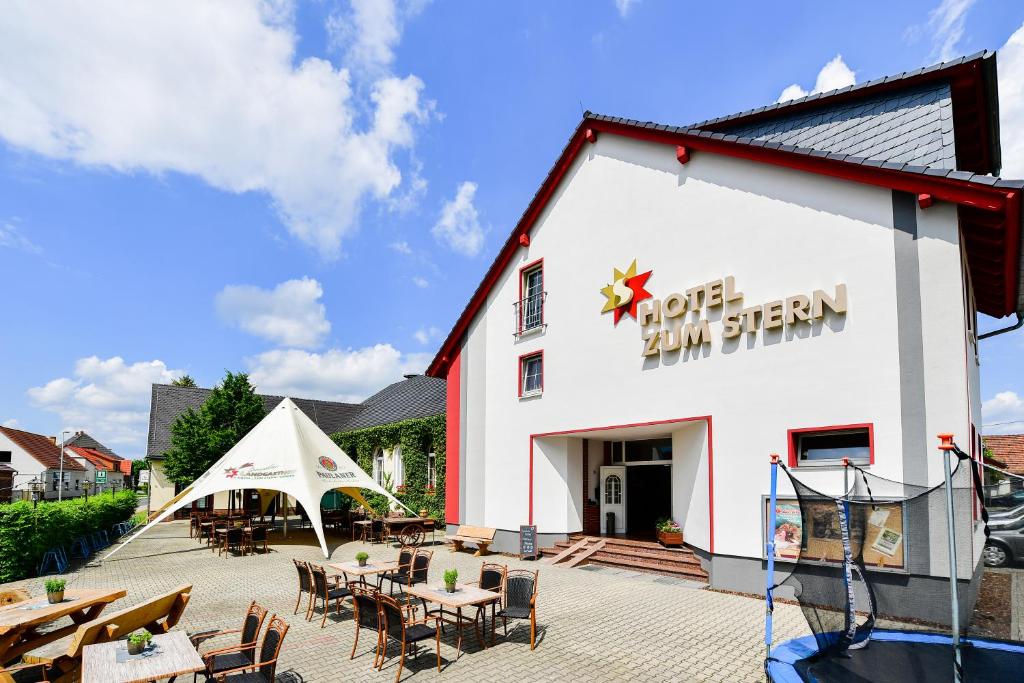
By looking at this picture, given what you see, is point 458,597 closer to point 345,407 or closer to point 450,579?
point 450,579

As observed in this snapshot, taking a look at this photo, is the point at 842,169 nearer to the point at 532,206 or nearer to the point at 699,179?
the point at 699,179

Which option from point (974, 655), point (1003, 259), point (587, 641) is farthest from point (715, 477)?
point (1003, 259)

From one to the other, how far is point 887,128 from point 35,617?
15359 mm

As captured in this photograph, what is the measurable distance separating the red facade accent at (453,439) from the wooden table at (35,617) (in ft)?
36.3

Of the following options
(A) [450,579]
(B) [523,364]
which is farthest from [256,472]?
(A) [450,579]

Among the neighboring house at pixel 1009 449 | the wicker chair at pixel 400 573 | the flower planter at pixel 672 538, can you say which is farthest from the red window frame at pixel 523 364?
the neighboring house at pixel 1009 449

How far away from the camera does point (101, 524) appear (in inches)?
733

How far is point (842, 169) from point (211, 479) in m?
17.2

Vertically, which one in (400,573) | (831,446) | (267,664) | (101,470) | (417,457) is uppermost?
(831,446)

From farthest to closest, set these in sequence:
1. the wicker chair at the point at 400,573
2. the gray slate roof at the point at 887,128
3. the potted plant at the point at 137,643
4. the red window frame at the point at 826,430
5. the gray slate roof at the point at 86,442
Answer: the gray slate roof at the point at 86,442 < the gray slate roof at the point at 887,128 < the wicker chair at the point at 400,573 < the red window frame at the point at 826,430 < the potted plant at the point at 137,643

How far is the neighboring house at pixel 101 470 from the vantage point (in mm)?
52156

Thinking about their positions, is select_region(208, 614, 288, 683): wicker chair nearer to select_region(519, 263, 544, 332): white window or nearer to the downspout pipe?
select_region(519, 263, 544, 332): white window

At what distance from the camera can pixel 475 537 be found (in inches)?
648

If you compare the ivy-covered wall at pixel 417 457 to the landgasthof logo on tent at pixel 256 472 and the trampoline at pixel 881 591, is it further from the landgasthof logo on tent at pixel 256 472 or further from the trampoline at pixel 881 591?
the trampoline at pixel 881 591
